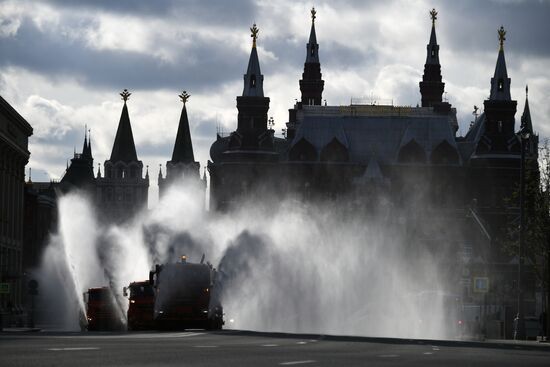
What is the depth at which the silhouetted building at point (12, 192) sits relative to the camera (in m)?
118

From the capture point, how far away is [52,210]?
190m

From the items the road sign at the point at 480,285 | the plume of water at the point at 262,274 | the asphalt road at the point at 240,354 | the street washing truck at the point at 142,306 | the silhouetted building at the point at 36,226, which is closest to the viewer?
the asphalt road at the point at 240,354

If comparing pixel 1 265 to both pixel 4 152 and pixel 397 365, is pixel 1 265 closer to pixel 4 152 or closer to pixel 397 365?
Result: pixel 4 152

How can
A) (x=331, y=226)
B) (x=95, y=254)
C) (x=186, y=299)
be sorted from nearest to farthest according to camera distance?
(x=186, y=299)
(x=95, y=254)
(x=331, y=226)

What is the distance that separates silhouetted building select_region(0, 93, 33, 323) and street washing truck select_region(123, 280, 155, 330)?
152ft

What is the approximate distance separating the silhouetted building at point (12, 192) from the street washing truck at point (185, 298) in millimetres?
48130

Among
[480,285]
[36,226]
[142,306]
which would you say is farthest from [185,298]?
[36,226]

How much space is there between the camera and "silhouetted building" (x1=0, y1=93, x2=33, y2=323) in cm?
11757

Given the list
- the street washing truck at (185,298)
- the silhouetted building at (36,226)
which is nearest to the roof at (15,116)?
the silhouetted building at (36,226)

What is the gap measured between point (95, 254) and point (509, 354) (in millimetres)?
65185

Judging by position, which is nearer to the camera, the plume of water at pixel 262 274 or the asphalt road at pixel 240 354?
the asphalt road at pixel 240 354

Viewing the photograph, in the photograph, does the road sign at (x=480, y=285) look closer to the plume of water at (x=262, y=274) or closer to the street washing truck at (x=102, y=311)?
the plume of water at (x=262, y=274)

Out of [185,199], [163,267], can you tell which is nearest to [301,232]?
[185,199]

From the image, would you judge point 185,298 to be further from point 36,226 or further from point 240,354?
point 36,226
